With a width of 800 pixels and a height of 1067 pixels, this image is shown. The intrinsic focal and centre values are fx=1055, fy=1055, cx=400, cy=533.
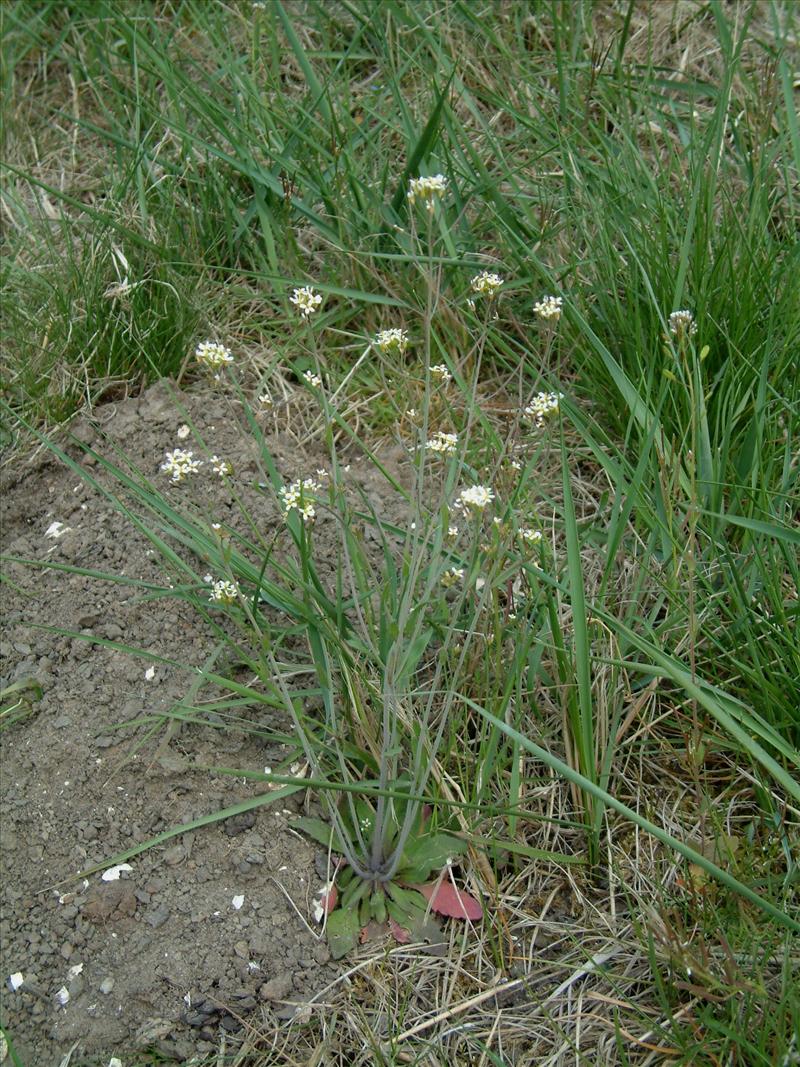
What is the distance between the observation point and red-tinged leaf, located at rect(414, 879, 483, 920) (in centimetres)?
178

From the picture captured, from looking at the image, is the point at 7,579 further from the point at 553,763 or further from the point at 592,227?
the point at 592,227

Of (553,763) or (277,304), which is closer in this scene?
(553,763)

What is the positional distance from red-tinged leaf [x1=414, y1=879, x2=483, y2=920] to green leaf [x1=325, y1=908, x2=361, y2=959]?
0.42 ft

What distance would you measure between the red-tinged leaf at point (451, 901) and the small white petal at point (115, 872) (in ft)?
1.66

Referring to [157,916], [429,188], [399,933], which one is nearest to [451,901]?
[399,933]

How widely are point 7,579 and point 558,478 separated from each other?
1207mm

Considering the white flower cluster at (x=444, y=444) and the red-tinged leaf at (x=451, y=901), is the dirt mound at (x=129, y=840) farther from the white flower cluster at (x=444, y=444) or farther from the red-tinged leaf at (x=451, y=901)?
the white flower cluster at (x=444, y=444)

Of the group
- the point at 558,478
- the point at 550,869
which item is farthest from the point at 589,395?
the point at 550,869

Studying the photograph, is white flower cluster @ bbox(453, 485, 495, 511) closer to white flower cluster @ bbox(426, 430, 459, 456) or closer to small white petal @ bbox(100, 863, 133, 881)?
white flower cluster @ bbox(426, 430, 459, 456)

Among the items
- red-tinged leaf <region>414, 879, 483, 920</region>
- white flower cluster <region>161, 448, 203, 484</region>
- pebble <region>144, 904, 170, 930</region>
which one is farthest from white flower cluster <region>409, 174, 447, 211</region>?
pebble <region>144, 904, 170, 930</region>

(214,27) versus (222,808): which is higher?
(214,27)

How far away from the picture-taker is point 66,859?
1.84 m

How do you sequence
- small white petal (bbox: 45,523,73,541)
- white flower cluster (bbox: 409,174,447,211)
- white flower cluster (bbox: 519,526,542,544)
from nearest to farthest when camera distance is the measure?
white flower cluster (bbox: 409,174,447,211) → white flower cluster (bbox: 519,526,542,544) → small white petal (bbox: 45,523,73,541)

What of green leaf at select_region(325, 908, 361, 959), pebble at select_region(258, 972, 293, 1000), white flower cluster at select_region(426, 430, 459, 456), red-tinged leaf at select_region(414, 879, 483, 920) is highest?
white flower cluster at select_region(426, 430, 459, 456)
